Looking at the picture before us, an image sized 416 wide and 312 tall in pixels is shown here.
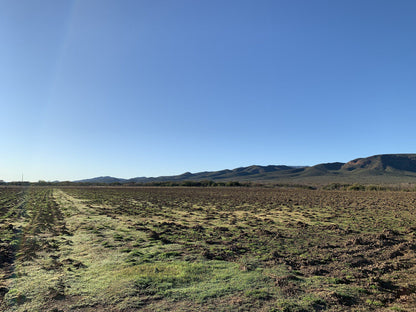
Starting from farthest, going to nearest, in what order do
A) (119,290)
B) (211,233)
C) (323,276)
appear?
1. (211,233)
2. (323,276)
3. (119,290)

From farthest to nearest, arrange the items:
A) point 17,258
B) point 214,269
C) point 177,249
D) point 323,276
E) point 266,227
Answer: point 266,227 < point 177,249 < point 17,258 < point 214,269 < point 323,276

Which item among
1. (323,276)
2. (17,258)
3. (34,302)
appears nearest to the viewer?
(34,302)

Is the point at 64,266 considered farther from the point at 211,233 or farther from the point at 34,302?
the point at 211,233

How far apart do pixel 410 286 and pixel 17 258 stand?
41.6ft

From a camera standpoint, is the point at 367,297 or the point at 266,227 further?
the point at 266,227

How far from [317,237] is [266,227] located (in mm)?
3461

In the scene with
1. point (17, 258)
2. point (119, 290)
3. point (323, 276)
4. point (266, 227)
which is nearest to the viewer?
point (119, 290)

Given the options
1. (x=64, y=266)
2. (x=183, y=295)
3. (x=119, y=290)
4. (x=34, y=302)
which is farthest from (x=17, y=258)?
(x=183, y=295)

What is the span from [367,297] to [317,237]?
697cm

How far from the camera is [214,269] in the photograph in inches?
328

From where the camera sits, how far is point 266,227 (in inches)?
630

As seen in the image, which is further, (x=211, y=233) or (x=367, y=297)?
(x=211, y=233)

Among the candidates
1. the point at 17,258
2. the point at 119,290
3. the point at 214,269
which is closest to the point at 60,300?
the point at 119,290

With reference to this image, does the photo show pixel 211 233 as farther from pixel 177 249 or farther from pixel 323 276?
pixel 323 276
